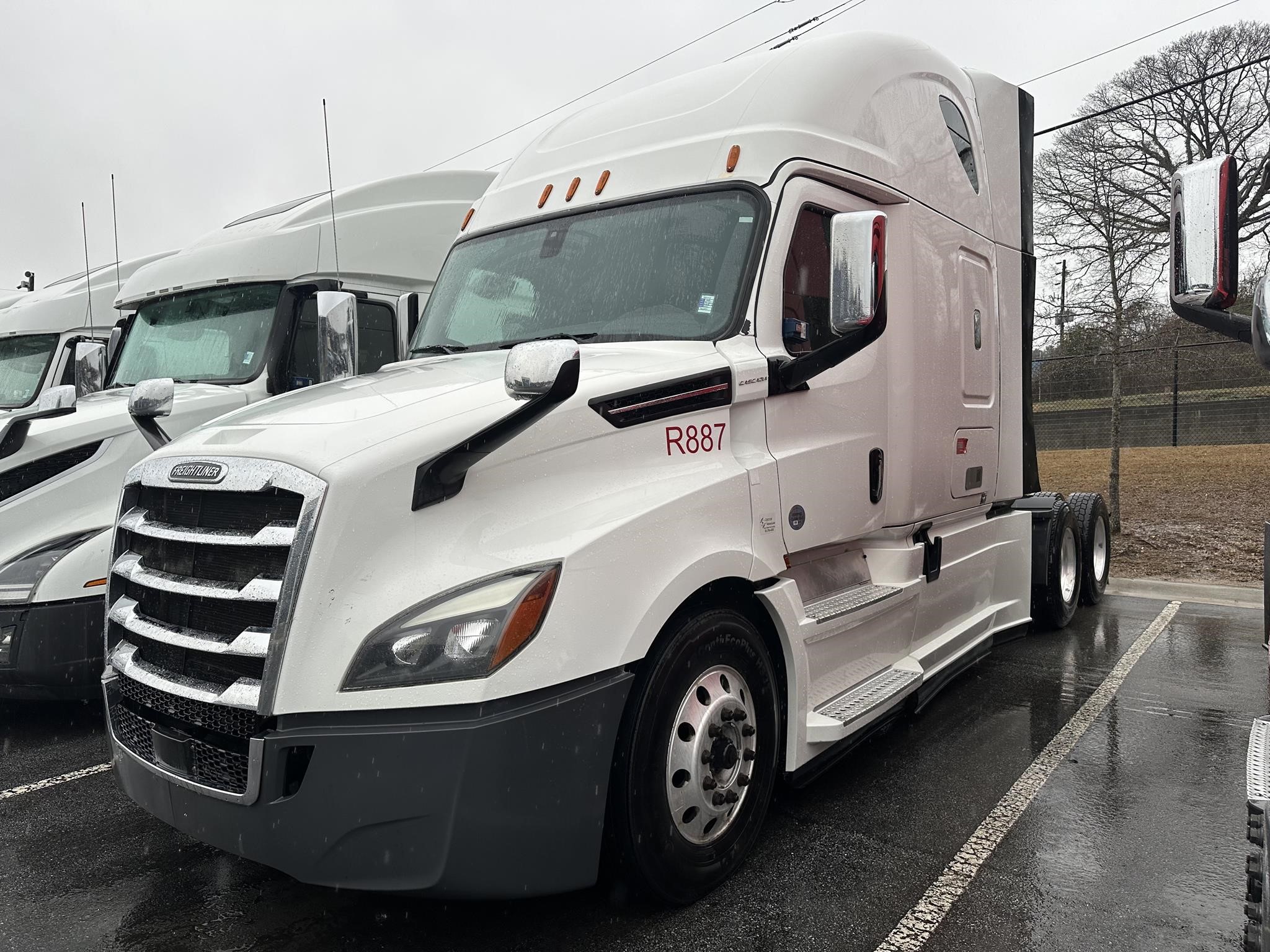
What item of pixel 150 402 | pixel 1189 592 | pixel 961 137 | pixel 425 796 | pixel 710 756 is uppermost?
pixel 961 137

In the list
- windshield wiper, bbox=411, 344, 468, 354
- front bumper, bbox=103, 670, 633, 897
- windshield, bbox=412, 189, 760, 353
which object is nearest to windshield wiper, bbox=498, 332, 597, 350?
windshield, bbox=412, 189, 760, 353

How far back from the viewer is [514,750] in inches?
107

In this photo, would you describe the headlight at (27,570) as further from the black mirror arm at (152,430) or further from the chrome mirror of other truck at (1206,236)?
the chrome mirror of other truck at (1206,236)

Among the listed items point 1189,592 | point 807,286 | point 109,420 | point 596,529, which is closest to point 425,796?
point 596,529

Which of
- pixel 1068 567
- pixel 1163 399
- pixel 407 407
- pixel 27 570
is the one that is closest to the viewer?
pixel 407 407

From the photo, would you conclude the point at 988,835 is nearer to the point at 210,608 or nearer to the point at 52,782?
the point at 210,608

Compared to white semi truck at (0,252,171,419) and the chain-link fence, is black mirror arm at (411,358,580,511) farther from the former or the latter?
the chain-link fence

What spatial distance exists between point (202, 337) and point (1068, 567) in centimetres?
700

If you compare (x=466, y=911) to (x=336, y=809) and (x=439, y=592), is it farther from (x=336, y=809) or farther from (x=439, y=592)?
(x=439, y=592)

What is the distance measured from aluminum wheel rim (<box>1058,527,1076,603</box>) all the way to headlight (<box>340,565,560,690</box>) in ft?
19.7

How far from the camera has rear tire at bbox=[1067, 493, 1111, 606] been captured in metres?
8.27

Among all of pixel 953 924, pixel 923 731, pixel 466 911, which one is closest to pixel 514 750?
pixel 466 911

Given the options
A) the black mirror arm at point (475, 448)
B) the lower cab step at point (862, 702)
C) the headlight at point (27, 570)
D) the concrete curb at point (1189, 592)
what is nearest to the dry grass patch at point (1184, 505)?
the concrete curb at point (1189, 592)

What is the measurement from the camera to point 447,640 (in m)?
2.70
